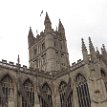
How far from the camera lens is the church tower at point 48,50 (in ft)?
184

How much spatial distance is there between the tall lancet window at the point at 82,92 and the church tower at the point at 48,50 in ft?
40.0

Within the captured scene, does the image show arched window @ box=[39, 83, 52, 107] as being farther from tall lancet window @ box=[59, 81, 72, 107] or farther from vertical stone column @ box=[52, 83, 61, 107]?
tall lancet window @ box=[59, 81, 72, 107]

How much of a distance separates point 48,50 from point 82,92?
17885 mm

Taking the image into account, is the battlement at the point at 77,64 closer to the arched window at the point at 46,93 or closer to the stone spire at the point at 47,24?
the arched window at the point at 46,93

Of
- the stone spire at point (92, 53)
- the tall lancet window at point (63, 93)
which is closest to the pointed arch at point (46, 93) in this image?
the tall lancet window at point (63, 93)

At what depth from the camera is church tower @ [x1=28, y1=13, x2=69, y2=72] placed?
55938 mm

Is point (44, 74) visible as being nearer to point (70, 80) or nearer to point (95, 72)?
point (70, 80)

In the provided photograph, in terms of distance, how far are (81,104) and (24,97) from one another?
910 cm

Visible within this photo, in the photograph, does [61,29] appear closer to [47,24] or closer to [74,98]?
[47,24]

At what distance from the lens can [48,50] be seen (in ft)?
185

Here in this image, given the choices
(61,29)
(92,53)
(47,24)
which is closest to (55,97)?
(92,53)

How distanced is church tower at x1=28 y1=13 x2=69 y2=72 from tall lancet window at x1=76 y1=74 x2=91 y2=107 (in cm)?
1221

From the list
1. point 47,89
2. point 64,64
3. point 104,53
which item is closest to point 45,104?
point 47,89

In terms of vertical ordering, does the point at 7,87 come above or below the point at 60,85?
below
